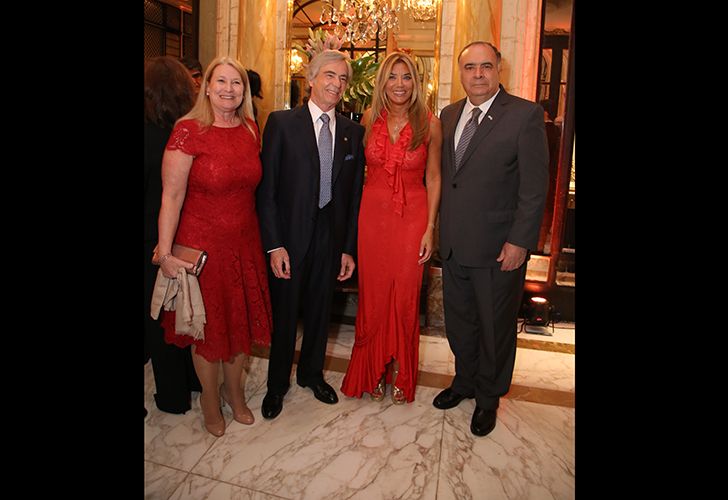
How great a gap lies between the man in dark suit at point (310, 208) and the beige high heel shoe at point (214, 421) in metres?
0.26

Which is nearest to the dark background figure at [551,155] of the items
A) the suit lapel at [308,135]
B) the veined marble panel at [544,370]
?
the veined marble panel at [544,370]

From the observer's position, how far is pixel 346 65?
268 cm

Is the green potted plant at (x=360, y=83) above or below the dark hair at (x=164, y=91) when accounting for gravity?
above

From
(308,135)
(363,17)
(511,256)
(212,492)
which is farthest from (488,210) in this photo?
(363,17)

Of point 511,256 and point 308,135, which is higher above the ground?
point 308,135

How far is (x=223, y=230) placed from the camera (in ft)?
7.91

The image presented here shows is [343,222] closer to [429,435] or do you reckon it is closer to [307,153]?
[307,153]

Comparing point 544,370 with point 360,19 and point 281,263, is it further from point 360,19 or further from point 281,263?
point 360,19

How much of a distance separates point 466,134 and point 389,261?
31.1 inches

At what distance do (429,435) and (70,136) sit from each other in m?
2.41

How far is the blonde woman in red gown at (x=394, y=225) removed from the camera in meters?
2.76

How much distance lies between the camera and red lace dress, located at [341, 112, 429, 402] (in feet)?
9.16

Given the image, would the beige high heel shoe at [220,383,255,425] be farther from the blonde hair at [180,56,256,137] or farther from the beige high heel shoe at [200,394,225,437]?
the blonde hair at [180,56,256,137]

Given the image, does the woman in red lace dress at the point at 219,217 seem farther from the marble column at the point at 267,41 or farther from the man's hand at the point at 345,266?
the marble column at the point at 267,41
